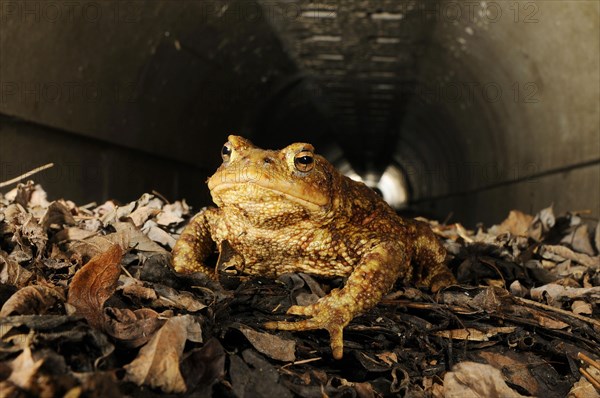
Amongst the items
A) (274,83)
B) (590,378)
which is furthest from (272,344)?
(274,83)

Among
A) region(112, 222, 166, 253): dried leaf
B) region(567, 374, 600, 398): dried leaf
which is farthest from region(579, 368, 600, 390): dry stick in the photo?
region(112, 222, 166, 253): dried leaf

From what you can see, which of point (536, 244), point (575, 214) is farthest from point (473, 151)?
point (536, 244)

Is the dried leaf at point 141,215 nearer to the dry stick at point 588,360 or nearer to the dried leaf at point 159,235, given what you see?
the dried leaf at point 159,235

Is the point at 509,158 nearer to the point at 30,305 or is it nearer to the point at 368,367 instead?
the point at 368,367

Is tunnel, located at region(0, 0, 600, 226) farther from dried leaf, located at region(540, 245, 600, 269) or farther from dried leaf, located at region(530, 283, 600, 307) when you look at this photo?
dried leaf, located at region(530, 283, 600, 307)

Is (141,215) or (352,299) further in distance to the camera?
(141,215)

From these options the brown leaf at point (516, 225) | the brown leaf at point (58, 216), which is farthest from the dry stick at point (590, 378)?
the brown leaf at point (58, 216)

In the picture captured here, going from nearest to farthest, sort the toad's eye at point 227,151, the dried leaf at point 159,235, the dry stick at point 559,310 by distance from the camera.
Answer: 1. the dry stick at point 559,310
2. the toad's eye at point 227,151
3. the dried leaf at point 159,235

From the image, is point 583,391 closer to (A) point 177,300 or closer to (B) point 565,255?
(A) point 177,300
